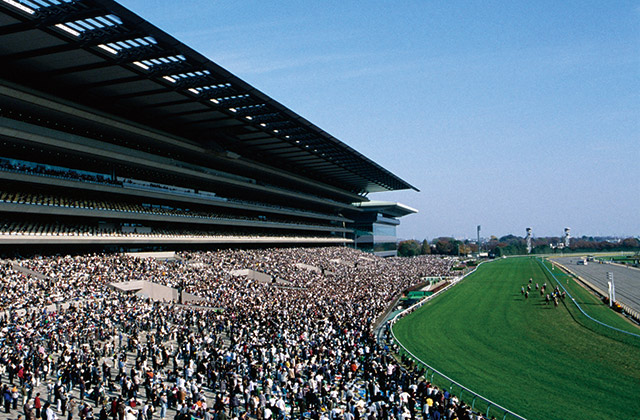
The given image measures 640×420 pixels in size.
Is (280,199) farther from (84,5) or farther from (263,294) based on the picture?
(84,5)

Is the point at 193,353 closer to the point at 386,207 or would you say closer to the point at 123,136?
the point at 123,136

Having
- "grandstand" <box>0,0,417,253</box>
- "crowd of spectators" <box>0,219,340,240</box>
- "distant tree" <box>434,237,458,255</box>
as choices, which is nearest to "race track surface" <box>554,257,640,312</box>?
"grandstand" <box>0,0,417,253</box>

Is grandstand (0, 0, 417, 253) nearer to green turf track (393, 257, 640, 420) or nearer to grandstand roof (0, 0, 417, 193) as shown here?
grandstand roof (0, 0, 417, 193)

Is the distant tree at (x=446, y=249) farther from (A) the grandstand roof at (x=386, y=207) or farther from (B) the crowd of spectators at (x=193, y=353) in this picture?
Answer: (B) the crowd of spectators at (x=193, y=353)

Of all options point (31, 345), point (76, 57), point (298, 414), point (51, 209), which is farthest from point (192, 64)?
point (298, 414)

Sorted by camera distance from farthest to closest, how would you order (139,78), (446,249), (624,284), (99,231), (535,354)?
1. (446,249)
2. (624,284)
3. (99,231)
4. (139,78)
5. (535,354)

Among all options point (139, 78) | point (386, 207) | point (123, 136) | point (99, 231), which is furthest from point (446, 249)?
point (139, 78)
